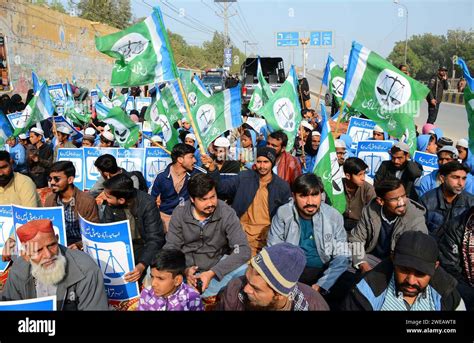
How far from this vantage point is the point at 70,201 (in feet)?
13.6

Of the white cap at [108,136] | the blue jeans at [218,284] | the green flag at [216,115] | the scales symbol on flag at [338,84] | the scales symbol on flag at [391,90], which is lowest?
the blue jeans at [218,284]

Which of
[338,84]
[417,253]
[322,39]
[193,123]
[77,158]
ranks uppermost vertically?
[322,39]

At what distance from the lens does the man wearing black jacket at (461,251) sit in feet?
10.5

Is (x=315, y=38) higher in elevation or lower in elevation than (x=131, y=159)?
higher

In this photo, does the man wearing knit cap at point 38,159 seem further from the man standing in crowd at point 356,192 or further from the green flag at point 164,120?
the man standing in crowd at point 356,192

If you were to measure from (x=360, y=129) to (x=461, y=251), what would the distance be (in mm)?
5088

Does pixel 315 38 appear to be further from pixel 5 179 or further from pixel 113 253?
pixel 113 253

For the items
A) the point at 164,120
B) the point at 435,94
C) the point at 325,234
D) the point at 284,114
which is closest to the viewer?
the point at 325,234

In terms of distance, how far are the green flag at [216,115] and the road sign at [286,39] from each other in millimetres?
27214

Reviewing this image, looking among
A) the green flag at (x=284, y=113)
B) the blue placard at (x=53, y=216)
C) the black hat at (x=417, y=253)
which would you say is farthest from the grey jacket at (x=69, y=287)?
the green flag at (x=284, y=113)

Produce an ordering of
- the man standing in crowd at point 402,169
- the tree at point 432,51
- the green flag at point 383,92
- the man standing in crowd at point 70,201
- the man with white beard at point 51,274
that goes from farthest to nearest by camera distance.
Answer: the tree at point 432,51
the man standing in crowd at point 402,169
the green flag at point 383,92
the man standing in crowd at point 70,201
the man with white beard at point 51,274

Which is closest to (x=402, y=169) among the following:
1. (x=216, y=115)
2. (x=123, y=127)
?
(x=216, y=115)

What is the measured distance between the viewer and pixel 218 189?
485cm
